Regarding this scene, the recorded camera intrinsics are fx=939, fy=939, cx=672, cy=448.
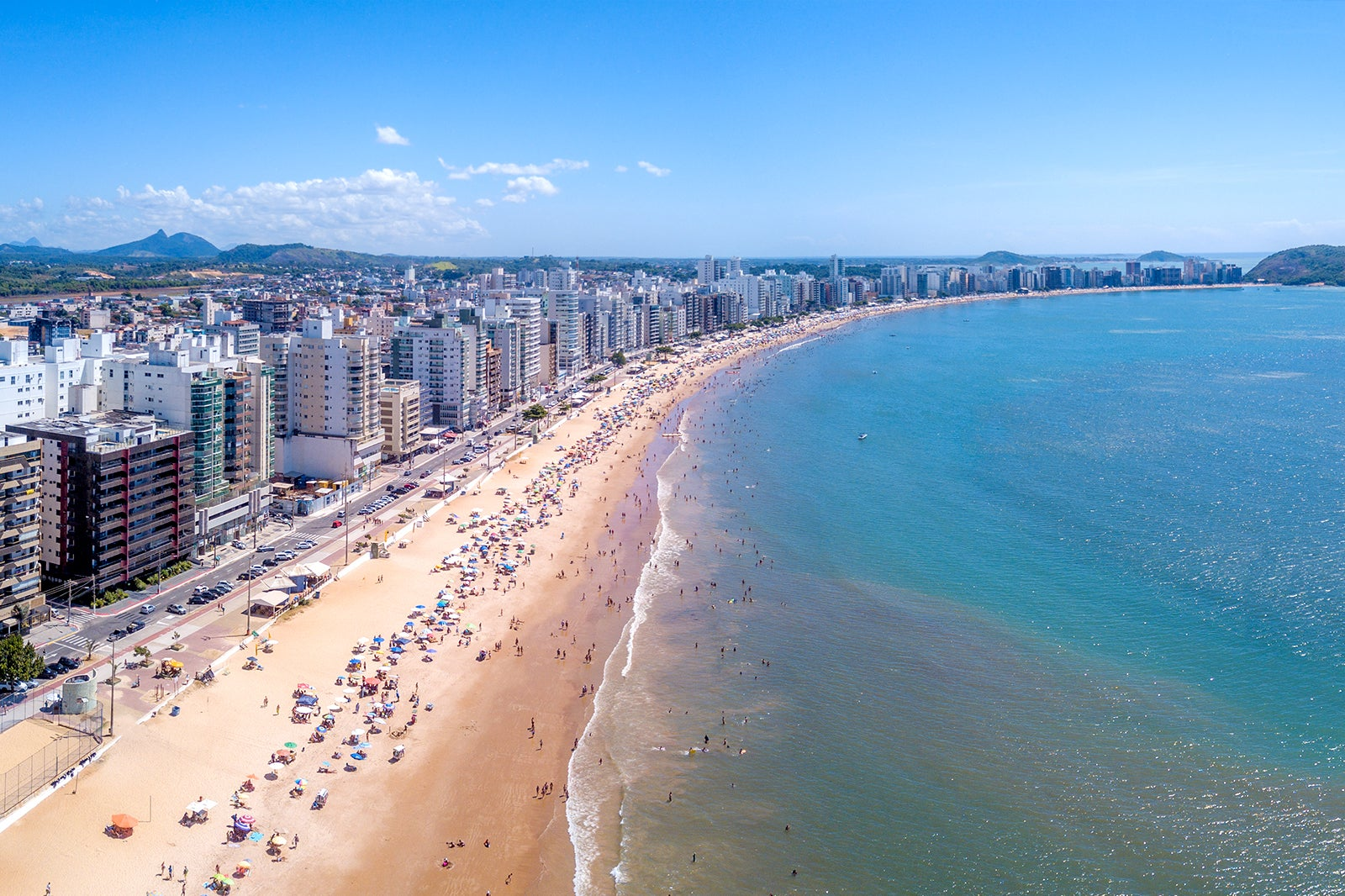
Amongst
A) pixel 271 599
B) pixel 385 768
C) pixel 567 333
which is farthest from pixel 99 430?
pixel 567 333

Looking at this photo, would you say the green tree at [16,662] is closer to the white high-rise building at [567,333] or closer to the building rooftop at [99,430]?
the building rooftop at [99,430]

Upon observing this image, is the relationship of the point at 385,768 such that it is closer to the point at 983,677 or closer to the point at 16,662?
the point at 16,662

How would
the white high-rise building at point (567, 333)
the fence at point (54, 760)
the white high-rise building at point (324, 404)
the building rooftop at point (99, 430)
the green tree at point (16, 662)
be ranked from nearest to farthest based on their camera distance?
the fence at point (54, 760) → the green tree at point (16, 662) → the building rooftop at point (99, 430) → the white high-rise building at point (324, 404) → the white high-rise building at point (567, 333)

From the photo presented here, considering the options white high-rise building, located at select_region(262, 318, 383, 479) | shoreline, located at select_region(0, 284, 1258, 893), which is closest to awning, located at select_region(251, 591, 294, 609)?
shoreline, located at select_region(0, 284, 1258, 893)

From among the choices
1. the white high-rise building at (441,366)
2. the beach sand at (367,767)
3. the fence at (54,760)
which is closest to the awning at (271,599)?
the beach sand at (367,767)

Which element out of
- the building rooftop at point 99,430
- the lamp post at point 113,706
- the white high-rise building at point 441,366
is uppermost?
the white high-rise building at point 441,366

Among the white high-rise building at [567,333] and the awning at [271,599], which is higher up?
the white high-rise building at [567,333]
